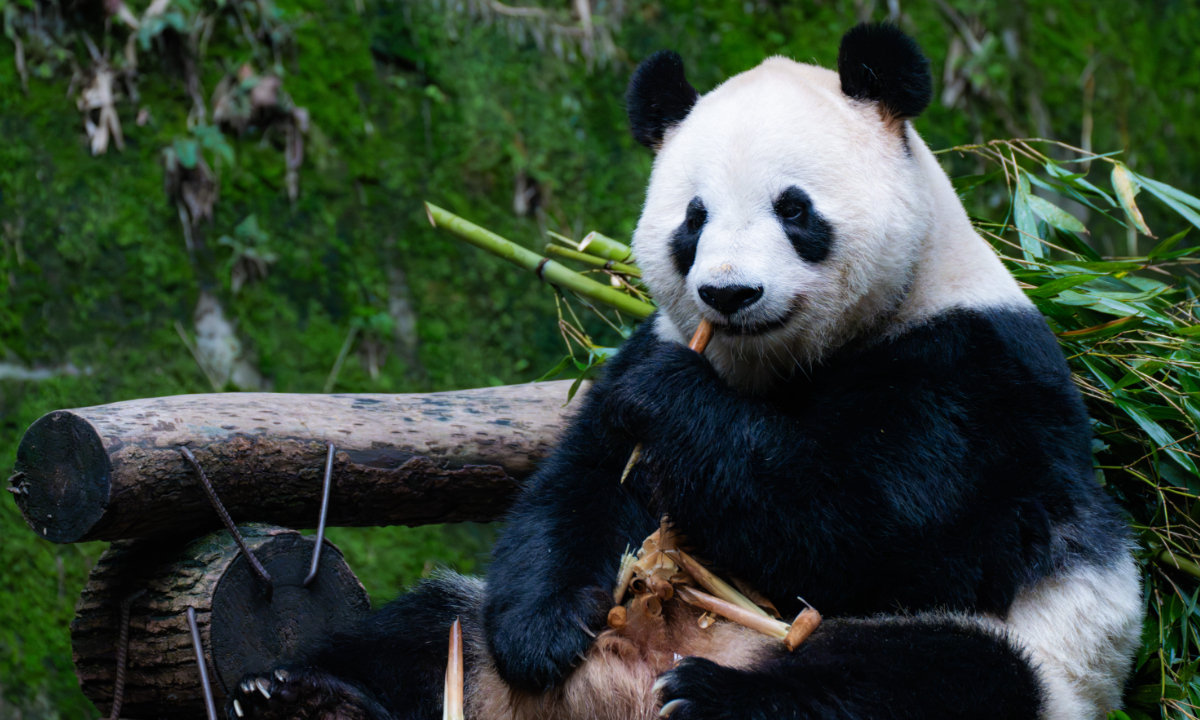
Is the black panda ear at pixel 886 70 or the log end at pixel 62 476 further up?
the black panda ear at pixel 886 70

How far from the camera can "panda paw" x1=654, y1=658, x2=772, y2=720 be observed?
1.87 m

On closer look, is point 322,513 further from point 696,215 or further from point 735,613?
point 696,215

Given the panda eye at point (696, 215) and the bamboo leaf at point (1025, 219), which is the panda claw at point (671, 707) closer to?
the panda eye at point (696, 215)

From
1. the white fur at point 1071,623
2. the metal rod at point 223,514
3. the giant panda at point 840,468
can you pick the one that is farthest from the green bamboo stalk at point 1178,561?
the metal rod at point 223,514

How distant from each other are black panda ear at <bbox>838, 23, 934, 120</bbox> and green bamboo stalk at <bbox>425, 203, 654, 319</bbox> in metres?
1.28

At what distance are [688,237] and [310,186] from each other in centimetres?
310

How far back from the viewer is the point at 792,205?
84.8 inches

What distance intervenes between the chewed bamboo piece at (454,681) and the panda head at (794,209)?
105 centimetres

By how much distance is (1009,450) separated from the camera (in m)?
2.12

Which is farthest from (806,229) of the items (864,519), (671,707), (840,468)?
(671,707)

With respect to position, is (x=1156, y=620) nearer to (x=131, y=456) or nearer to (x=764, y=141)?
(x=764, y=141)

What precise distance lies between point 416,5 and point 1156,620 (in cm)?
452

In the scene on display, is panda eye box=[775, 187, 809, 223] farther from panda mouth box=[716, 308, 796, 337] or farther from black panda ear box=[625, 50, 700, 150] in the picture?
black panda ear box=[625, 50, 700, 150]

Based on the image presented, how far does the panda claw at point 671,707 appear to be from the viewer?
1.91 metres
